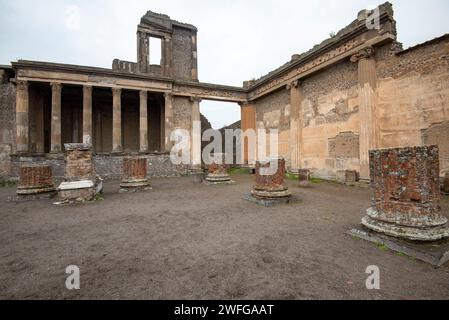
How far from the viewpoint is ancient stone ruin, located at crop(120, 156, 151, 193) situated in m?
7.79

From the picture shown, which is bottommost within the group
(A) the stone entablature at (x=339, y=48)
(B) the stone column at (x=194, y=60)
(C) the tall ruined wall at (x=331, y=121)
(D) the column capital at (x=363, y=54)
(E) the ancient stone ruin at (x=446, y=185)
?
(E) the ancient stone ruin at (x=446, y=185)

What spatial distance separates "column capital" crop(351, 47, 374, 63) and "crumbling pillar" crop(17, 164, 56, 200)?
39.2ft

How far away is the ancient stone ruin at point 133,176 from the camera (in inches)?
307

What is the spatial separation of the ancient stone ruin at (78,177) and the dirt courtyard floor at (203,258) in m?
1.29

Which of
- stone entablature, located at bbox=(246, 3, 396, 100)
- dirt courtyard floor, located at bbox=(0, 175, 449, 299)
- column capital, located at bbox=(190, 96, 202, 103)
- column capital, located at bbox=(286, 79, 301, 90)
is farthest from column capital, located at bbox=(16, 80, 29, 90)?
column capital, located at bbox=(286, 79, 301, 90)

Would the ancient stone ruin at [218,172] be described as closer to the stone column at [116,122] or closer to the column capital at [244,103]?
the stone column at [116,122]

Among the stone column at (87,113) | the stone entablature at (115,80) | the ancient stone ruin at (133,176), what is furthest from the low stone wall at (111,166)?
the ancient stone ruin at (133,176)

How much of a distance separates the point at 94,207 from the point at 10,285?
3.52m

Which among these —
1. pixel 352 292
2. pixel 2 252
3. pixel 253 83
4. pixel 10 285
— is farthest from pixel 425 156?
pixel 253 83

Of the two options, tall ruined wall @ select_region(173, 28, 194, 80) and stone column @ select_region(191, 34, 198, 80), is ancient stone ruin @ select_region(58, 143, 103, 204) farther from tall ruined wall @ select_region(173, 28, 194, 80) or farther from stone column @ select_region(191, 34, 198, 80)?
stone column @ select_region(191, 34, 198, 80)

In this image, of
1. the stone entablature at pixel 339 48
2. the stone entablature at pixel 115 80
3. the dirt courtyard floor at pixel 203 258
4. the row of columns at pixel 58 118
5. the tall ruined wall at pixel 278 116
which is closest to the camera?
the dirt courtyard floor at pixel 203 258

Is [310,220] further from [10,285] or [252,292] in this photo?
[10,285]

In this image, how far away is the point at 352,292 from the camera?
1867 mm

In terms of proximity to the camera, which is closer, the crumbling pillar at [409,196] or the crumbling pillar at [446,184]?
the crumbling pillar at [409,196]
